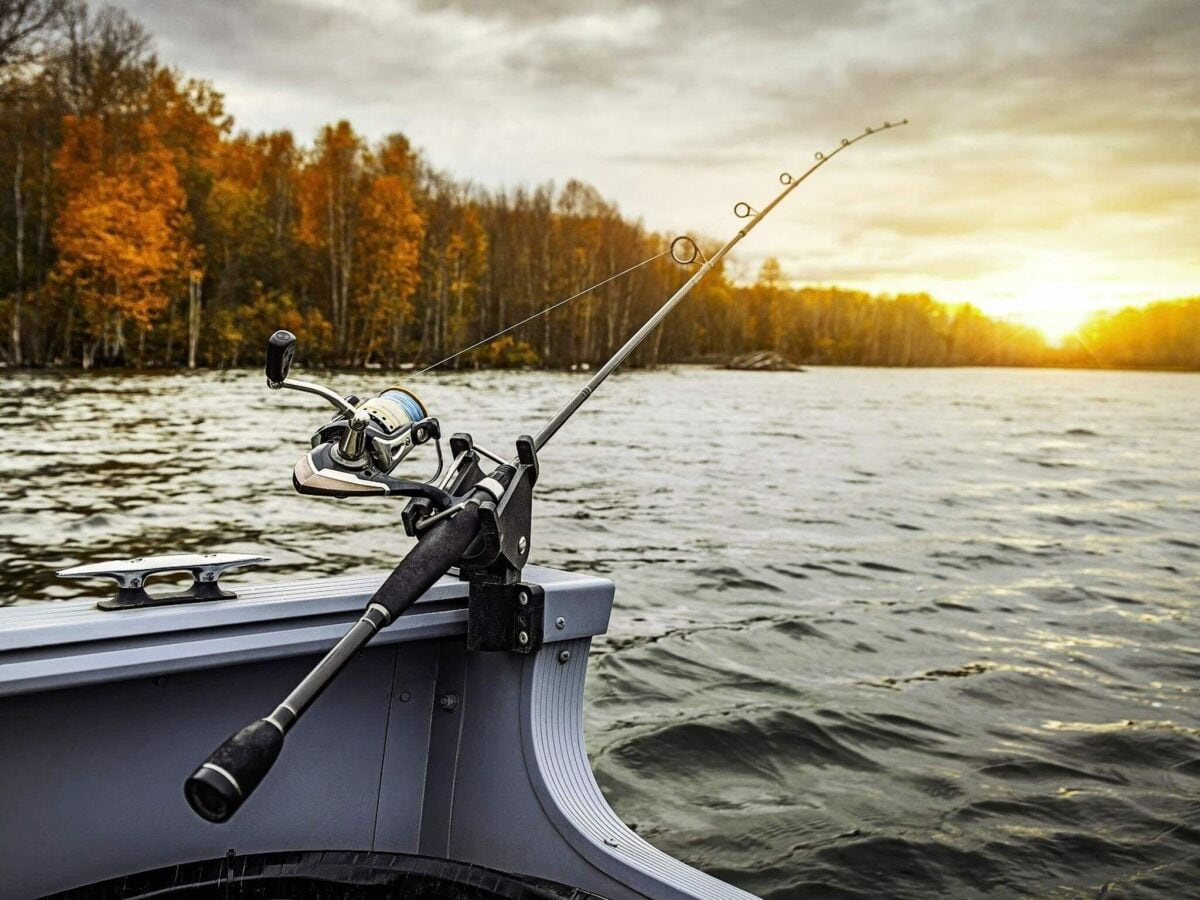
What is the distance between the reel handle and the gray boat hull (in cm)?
40

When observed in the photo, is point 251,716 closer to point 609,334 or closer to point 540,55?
point 609,334

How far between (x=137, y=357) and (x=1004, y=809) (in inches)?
1417

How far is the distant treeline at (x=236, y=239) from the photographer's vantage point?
1271 inches

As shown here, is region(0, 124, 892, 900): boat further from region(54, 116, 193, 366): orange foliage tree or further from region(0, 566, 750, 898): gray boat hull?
region(54, 116, 193, 366): orange foliage tree

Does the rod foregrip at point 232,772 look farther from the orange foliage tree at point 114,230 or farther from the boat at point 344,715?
the orange foliage tree at point 114,230

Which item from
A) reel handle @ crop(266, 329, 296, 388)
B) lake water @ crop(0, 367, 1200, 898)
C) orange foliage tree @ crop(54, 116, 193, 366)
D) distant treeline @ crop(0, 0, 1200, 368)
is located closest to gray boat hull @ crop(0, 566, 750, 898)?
reel handle @ crop(266, 329, 296, 388)

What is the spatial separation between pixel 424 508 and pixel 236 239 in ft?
129

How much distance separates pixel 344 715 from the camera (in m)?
2.17

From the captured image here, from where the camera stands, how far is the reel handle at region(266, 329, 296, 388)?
1.86 meters

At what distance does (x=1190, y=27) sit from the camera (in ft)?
115

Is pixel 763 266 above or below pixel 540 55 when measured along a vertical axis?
below

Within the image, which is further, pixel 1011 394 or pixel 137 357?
pixel 1011 394

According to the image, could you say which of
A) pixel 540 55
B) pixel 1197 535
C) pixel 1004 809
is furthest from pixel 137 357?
pixel 540 55

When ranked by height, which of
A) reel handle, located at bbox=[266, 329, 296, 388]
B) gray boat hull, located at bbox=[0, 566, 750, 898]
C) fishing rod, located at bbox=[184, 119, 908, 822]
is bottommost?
gray boat hull, located at bbox=[0, 566, 750, 898]
